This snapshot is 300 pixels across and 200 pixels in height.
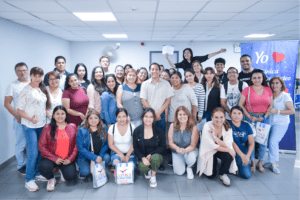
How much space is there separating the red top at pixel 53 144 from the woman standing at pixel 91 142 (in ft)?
0.34

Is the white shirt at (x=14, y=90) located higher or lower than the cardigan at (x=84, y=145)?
higher

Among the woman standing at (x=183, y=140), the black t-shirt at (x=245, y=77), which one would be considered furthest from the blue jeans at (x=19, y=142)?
the black t-shirt at (x=245, y=77)

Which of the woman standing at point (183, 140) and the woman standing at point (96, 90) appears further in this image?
the woman standing at point (96, 90)

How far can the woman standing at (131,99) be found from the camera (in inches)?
111

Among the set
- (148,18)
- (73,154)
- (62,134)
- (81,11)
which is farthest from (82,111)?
(148,18)

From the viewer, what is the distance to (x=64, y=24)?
4098 millimetres

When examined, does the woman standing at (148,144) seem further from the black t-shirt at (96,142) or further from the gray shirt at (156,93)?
the black t-shirt at (96,142)

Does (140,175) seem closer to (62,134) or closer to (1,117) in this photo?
(62,134)

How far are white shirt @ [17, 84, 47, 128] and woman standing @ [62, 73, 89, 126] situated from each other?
0.35 meters

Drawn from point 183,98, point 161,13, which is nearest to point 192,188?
point 183,98

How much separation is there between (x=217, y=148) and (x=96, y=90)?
79.3 inches

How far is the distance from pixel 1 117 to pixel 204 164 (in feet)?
10.9

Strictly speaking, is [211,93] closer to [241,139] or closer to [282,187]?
[241,139]

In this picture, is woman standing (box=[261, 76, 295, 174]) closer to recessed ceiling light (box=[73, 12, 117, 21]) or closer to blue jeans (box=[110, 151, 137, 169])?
blue jeans (box=[110, 151, 137, 169])
